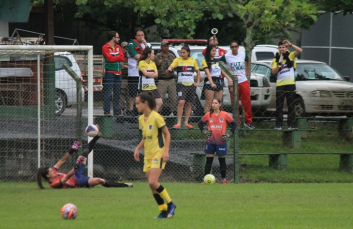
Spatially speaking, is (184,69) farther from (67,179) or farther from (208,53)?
(67,179)

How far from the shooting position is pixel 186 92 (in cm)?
1576

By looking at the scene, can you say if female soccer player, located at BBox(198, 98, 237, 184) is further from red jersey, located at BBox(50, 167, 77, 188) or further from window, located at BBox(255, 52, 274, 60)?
window, located at BBox(255, 52, 274, 60)

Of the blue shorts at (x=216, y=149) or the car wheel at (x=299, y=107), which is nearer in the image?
the blue shorts at (x=216, y=149)

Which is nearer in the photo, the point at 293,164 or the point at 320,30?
the point at 293,164

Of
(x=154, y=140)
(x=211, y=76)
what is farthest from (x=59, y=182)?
(x=211, y=76)

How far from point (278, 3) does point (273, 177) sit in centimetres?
425

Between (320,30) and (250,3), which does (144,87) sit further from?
(320,30)

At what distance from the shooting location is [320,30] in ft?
101

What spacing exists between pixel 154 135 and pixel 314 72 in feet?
36.5

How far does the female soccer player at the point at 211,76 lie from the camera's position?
16.0 meters

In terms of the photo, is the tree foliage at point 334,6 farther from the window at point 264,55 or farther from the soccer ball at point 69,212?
the soccer ball at point 69,212

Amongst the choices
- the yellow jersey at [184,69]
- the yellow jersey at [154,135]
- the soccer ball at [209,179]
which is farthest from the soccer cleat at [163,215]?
the yellow jersey at [184,69]

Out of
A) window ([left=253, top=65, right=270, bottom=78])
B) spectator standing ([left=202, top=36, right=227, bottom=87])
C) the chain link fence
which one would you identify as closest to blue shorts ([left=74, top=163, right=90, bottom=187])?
the chain link fence

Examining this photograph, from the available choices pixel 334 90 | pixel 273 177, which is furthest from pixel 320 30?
pixel 273 177
